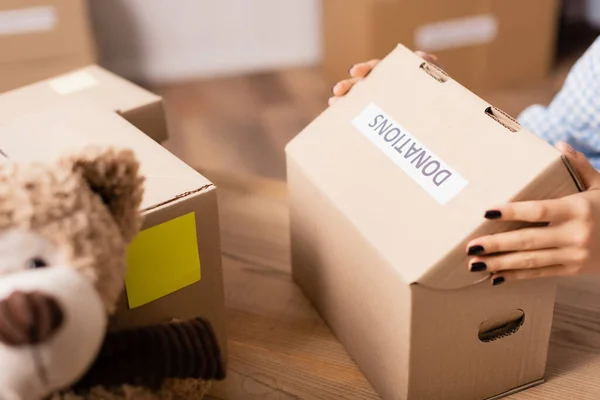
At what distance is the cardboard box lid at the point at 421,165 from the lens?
0.66 meters

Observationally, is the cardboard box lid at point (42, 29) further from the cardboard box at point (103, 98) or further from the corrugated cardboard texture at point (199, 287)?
the corrugated cardboard texture at point (199, 287)

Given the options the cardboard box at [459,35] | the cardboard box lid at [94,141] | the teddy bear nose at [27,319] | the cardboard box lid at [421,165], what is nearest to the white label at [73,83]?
the cardboard box lid at [94,141]

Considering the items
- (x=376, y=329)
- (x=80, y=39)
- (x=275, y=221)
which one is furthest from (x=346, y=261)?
(x=80, y=39)

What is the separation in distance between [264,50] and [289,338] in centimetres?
209

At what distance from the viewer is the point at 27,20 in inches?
84.0

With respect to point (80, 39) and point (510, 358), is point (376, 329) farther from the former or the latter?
point (80, 39)

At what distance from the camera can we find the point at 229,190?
117cm

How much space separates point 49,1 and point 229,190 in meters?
1.25

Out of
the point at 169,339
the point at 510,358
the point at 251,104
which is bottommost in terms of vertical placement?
the point at 251,104

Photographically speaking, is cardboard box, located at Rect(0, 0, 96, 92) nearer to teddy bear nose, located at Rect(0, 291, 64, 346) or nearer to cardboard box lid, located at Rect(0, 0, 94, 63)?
cardboard box lid, located at Rect(0, 0, 94, 63)

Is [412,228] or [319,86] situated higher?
[412,228]

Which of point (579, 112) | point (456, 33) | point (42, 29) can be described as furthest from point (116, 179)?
point (456, 33)

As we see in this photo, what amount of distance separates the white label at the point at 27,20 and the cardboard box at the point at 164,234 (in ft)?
4.63

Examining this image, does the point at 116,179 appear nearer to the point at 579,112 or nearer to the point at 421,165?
the point at 421,165
